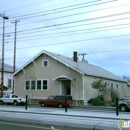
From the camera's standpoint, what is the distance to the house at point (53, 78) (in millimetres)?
31859

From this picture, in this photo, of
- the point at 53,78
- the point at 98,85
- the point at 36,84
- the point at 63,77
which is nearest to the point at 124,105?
the point at 98,85

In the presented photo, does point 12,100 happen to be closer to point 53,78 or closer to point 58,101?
point 53,78

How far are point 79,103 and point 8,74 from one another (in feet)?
80.6

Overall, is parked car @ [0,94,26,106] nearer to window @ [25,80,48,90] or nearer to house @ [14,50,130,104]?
house @ [14,50,130,104]

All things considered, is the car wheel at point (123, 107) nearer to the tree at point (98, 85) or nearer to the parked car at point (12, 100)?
the tree at point (98, 85)

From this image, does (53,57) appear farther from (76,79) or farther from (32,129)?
(32,129)

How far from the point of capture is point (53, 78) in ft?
111

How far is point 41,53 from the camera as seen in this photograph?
115 feet

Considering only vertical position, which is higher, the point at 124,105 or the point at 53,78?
the point at 53,78

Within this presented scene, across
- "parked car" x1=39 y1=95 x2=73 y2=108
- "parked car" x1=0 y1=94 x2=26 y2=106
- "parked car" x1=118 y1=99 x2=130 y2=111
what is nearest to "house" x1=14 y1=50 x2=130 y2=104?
"parked car" x1=0 y1=94 x2=26 y2=106

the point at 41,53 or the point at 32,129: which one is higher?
the point at 41,53

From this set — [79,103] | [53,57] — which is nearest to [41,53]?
[53,57]

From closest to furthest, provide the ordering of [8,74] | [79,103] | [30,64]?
1. [79,103]
2. [30,64]
3. [8,74]

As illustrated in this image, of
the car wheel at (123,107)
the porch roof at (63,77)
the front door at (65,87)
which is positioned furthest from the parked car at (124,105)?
the front door at (65,87)
